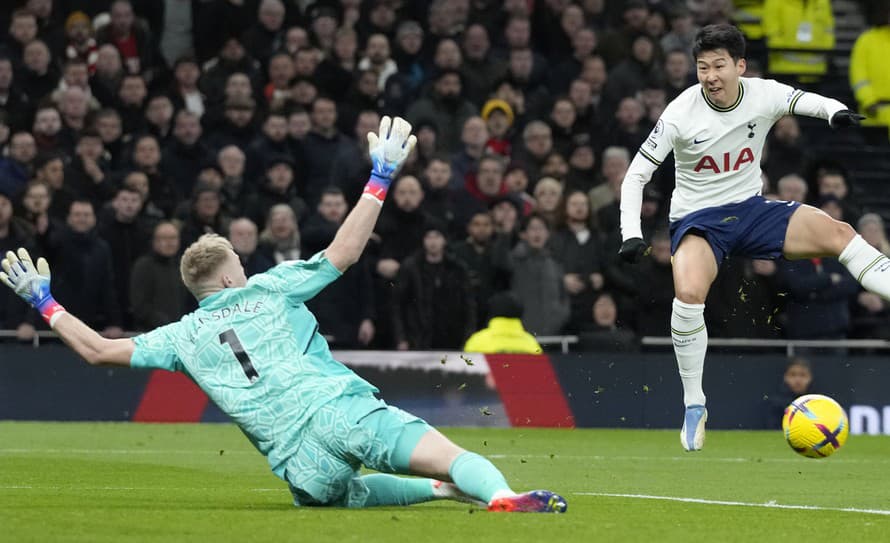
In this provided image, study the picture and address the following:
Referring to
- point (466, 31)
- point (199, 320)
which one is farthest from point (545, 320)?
point (199, 320)

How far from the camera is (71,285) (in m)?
16.9

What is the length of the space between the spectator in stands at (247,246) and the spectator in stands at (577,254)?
299cm

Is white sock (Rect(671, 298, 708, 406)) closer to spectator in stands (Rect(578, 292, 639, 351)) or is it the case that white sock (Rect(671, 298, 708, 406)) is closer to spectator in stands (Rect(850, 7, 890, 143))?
spectator in stands (Rect(578, 292, 639, 351))

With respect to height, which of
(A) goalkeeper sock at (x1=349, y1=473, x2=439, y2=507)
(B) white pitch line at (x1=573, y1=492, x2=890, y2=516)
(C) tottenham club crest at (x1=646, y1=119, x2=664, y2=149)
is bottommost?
(B) white pitch line at (x1=573, y1=492, x2=890, y2=516)

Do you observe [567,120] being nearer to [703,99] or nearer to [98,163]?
[98,163]

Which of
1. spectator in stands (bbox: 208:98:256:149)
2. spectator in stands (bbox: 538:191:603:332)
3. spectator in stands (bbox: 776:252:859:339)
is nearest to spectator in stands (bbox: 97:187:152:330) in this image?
spectator in stands (bbox: 208:98:256:149)

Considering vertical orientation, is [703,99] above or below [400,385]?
above

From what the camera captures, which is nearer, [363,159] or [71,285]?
[71,285]

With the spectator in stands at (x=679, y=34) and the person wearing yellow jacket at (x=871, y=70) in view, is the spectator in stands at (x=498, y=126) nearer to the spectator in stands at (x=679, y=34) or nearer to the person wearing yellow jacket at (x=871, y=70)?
the spectator in stands at (x=679, y=34)

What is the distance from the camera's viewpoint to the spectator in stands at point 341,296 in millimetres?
17031

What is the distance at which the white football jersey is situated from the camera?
1129 centimetres

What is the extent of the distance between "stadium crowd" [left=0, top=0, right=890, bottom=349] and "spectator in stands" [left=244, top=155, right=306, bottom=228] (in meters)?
0.03

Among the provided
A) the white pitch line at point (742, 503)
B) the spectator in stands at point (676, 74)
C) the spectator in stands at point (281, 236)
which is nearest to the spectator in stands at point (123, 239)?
the spectator in stands at point (281, 236)

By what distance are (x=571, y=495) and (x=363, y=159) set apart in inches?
345
